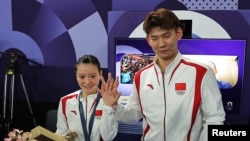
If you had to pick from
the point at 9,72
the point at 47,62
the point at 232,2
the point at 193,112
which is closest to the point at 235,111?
the point at 232,2

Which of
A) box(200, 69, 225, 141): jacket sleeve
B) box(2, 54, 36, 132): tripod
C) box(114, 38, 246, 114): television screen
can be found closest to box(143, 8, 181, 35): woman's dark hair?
box(200, 69, 225, 141): jacket sleeve

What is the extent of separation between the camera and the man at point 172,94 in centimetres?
172

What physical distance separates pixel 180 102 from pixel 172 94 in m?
0.06

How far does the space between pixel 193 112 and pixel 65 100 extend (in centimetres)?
106

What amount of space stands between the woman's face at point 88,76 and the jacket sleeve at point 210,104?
870mm

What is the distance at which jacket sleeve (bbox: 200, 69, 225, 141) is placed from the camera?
1.68 metres

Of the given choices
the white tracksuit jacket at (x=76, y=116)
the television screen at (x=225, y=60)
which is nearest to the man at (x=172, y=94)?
the white tracksuit jacket at (x=76, y=116)

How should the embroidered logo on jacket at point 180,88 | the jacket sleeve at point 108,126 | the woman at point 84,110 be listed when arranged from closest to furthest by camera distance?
the embroidered logo on jacket at point 180,88
the jacket sleeve at point 108,126
the woman at point 84,110

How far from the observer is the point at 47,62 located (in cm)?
412

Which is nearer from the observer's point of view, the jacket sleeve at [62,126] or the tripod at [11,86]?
the jacket sleeve at [62,126]

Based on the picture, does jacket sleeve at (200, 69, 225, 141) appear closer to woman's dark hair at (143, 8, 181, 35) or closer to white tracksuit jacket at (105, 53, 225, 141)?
white tracksuit jacket at (105, 53, 225, 141)

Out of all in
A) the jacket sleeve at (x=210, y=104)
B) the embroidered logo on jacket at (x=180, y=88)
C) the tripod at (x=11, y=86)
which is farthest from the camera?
the tripod at (x=11, y=86)

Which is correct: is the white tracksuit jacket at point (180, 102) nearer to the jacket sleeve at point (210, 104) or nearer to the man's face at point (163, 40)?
the jacket sleeve at point (210, 104)

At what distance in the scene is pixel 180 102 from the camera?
5.83ft
